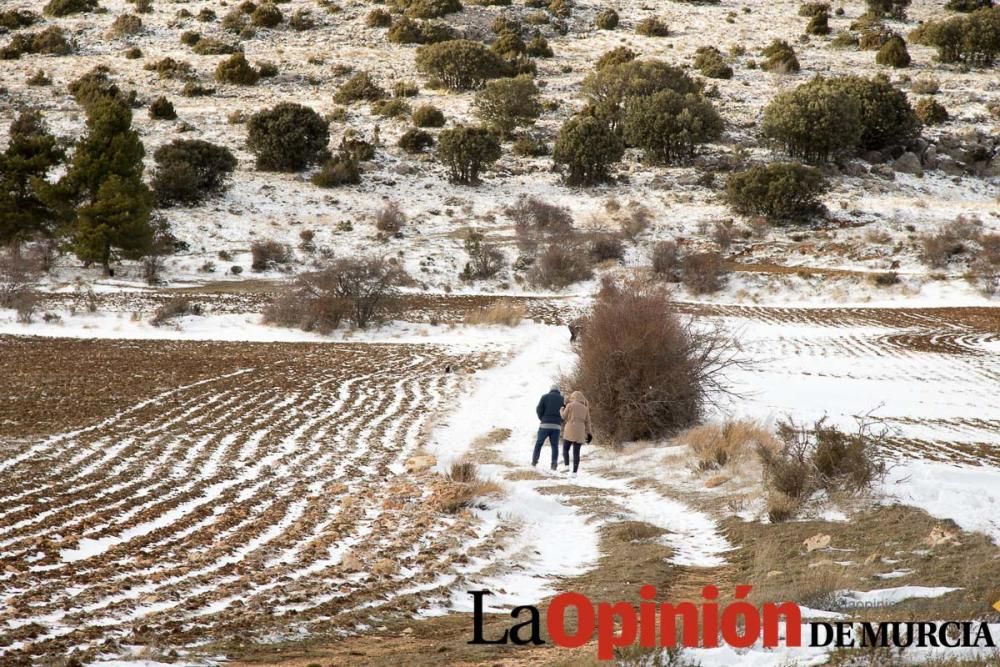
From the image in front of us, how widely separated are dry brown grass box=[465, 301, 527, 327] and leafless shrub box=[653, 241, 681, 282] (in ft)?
28.3

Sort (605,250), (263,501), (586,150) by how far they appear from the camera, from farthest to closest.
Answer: (586,150)
(605,250)
(263,501)

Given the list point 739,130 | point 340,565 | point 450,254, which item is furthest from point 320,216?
point 340,565

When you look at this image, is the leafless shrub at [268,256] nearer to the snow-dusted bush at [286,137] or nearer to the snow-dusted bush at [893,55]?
the snow-dusted bush at [286,137]

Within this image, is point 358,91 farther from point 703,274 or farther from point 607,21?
point 703,274

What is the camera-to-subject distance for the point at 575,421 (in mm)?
12148

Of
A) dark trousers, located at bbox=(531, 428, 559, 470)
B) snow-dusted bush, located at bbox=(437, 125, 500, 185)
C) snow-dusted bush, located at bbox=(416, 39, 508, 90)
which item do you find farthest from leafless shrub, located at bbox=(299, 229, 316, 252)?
dark trousers, located at bbox=(531, 428, 559, 470)

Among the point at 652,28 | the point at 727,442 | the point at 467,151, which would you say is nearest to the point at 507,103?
the point at 467,151

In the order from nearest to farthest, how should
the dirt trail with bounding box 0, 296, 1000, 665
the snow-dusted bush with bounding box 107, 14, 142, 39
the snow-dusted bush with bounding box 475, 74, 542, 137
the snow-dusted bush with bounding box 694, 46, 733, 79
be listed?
1. the dirt trail with bounding box 0, 296, 1000, 665
2. the snow-dusted bush with bounding box 475, 74, 542, 137
3. the snow-dusted bush with bounding box 694, 46, 733, 79
4. the snow-dusted bush with bounding box 107, 14, 142, 39

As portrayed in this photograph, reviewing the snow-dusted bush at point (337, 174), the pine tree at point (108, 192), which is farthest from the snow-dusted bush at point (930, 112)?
the pine tree at point (108, 192)

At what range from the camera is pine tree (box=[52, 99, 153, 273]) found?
31.0m

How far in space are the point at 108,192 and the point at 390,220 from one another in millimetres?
12221

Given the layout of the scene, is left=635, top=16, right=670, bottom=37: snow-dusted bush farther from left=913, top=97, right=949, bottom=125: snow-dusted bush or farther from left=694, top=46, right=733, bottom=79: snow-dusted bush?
left=913, top=97, right=949, bottom=125: snow-dusted bush

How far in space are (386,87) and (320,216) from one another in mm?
17360

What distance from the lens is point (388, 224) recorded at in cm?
3825
